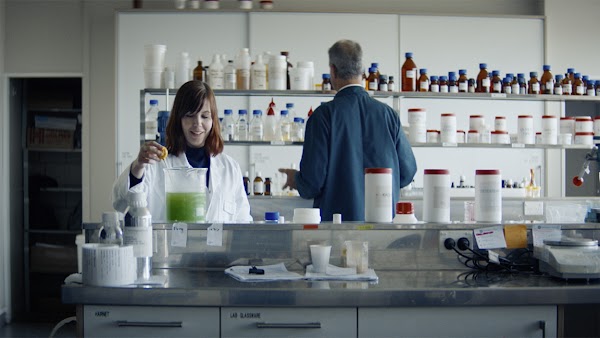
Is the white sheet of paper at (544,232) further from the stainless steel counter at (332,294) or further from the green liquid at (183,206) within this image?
the green liquid at (183,206)

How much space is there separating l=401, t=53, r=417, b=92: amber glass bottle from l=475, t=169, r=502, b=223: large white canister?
2.21 metres

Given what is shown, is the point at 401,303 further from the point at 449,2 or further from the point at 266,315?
the point at 449,2

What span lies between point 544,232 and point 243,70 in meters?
2.37

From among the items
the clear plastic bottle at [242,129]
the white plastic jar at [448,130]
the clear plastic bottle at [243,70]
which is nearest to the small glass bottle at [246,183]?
the clear plastic bottle at [242,129]

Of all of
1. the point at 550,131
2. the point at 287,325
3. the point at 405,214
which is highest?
the point at 550,131

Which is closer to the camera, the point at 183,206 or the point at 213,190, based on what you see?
the point at 183,206

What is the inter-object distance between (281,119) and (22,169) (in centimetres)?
261

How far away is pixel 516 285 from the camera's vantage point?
223cm

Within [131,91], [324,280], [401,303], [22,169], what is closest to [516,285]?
[401,303]

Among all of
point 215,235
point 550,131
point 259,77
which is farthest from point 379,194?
point 550,131

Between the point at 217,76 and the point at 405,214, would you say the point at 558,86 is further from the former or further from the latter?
the point at 405,214

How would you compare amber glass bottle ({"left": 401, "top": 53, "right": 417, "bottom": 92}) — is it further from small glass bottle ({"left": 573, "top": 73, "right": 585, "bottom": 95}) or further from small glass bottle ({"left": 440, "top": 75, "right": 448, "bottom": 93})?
small glass bottle ({"left": 573, "top": 73, "right": 585, "bottom": 95})

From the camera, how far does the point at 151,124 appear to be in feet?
14.5

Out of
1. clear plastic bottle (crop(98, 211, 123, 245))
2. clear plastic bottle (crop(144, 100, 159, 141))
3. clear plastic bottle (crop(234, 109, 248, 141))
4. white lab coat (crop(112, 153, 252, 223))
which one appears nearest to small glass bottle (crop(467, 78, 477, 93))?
clear plastic bottle (crop(234, 109, 248, 141))
